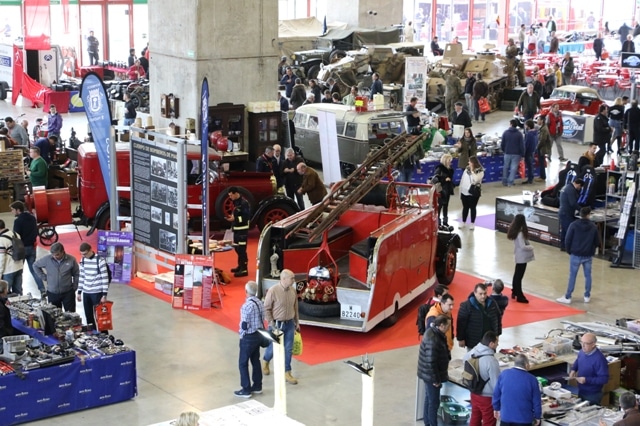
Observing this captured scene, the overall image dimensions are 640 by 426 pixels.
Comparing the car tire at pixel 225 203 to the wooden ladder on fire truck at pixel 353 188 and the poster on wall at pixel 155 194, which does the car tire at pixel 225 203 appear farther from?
the wooden ladder on fire truck at pixel 353 188

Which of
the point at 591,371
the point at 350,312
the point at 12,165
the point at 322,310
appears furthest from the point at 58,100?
the point at 591,371

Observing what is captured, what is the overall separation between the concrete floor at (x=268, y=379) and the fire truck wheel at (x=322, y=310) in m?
0.88

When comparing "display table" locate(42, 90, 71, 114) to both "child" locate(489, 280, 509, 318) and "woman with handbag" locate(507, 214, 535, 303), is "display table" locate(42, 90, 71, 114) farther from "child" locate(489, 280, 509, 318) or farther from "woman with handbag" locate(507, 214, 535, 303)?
"child" locate(489, 280, 509, 318)

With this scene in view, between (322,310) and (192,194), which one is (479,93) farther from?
(322,310)

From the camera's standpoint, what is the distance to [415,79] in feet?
96.3

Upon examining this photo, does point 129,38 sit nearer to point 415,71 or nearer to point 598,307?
point 415,71

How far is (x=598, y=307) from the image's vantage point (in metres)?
16.2

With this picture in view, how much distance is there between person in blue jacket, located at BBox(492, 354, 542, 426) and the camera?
1020 cm

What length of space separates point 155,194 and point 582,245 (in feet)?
21.7

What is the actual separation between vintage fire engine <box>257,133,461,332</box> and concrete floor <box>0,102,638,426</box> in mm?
872

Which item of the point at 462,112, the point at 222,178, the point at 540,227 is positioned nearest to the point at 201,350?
the point at 222,178

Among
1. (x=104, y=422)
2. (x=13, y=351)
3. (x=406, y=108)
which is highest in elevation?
(x=406, y=108)

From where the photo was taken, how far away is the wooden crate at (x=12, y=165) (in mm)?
21422

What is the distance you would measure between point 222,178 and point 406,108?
30.5ft
